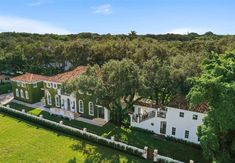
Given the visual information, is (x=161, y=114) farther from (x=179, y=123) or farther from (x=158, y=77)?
(x=158, y=77)

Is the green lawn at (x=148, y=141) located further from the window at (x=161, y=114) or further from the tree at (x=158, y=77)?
the tree at (x=158, y=77)

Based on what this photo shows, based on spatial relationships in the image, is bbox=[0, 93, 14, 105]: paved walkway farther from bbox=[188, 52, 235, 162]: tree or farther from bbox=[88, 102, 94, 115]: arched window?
bbox=[188, 52, 235, 162]: tree

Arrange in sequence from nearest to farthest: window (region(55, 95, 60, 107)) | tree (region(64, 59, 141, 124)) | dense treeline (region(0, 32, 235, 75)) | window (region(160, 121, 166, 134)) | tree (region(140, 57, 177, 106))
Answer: tree (region(64, 59, 141, 124)) < window (region(160, 121, 166, 134)) < tree (region(140, 57, 177, 106)) < window (region(55, 95, 60, 107)) < dense treeline (region(0, 32, 235, 75))

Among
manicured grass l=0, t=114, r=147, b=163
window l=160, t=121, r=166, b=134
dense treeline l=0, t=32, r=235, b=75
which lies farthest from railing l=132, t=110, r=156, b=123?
dense treeline l=0, t=32, r=235, b=75

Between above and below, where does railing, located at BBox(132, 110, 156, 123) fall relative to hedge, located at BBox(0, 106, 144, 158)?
above

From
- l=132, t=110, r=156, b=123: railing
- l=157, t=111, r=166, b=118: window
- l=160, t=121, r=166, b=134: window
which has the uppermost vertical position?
l=157, t=111, r=166, b=118: window

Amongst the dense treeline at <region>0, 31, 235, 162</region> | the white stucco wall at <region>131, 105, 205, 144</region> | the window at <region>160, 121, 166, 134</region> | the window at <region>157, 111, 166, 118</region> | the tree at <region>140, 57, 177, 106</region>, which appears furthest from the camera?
the tree at <region>140, 57, 177, 106</region>

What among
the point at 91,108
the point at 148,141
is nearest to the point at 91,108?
the point at 91,108
